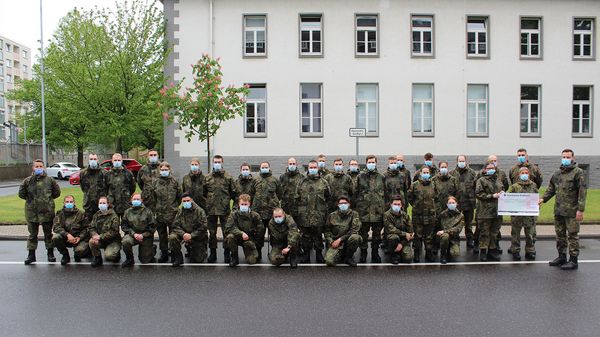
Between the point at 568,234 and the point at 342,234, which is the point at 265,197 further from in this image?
the point at 568,234

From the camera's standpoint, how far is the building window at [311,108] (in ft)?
74.4

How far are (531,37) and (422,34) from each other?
5.25m

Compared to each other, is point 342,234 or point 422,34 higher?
point 422,34

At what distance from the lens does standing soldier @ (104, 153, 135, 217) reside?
10289 millimetres

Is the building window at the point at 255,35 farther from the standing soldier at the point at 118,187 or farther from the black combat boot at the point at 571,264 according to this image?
the black combat boot at the point at 571,264

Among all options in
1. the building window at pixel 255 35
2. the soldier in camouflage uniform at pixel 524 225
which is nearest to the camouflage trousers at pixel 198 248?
the soldier in camouflage uniform at pixel 524 225

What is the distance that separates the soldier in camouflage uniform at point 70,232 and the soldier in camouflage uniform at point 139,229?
80 centimetres

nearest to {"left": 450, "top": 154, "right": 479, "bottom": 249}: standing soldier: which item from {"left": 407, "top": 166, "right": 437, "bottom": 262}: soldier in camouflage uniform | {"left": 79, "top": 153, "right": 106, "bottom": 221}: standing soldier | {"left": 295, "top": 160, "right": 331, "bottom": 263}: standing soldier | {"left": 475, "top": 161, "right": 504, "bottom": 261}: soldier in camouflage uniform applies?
{"left": 475, "top": 161, "right": 504, "bottom": 261}: soldier in camouflage uniform

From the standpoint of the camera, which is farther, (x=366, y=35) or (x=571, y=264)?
(x=366, y=35)

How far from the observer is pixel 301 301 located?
672 cm

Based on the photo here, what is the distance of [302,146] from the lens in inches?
888

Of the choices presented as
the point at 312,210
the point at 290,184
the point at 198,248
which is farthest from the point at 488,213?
the point at 198,248

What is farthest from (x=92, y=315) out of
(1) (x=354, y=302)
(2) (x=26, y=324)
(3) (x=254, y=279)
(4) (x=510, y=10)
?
(4) (x=510, y=10)

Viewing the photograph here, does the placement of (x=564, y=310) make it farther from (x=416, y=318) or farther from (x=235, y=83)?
(x=235, y=83)
